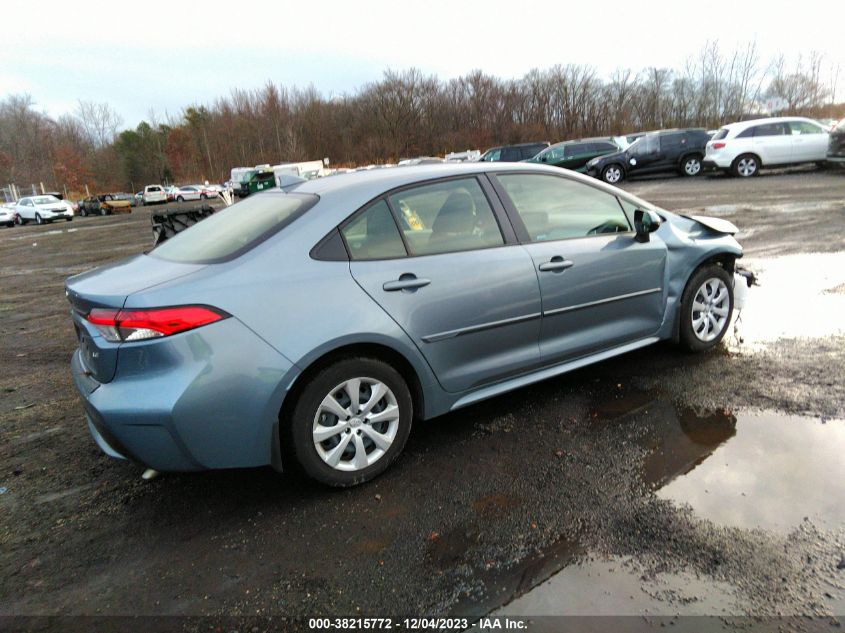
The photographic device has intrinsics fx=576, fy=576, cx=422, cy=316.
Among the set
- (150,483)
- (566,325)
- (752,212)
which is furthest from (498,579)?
(752,212)

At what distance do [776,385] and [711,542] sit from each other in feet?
6.17

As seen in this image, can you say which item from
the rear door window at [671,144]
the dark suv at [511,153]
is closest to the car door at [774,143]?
the rear door window at [671,144]

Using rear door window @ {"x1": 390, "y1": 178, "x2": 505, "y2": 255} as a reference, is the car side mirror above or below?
below

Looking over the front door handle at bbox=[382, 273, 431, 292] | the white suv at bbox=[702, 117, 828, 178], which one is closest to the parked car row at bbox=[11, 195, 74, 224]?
the white suv at bbox=[702, 117, 828, 178]

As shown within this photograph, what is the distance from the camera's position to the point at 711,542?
2.42 meters

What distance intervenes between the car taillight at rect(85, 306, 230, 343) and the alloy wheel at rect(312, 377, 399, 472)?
690mm

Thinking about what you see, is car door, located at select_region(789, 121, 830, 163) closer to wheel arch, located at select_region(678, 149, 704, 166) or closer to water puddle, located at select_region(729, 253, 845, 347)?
wheel arch, located at select_region(678, 149, 704, 166)

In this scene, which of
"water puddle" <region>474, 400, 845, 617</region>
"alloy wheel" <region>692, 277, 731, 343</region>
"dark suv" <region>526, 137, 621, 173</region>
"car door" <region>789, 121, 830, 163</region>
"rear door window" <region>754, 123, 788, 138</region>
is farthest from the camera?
"dark suv" <region>526, 137, 621, 173</region>

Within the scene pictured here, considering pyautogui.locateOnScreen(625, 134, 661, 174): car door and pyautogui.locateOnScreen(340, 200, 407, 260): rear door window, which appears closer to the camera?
pyautogui.locateOnScreen(340, 200, 407, 260): rear door window

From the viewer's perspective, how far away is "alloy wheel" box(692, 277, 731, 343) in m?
4.34

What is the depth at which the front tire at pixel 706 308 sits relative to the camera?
426 centimetres

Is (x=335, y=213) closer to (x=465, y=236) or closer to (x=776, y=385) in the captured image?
(x=465, y=236)

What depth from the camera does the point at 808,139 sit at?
18.4 metres

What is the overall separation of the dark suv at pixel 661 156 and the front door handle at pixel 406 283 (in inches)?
804
